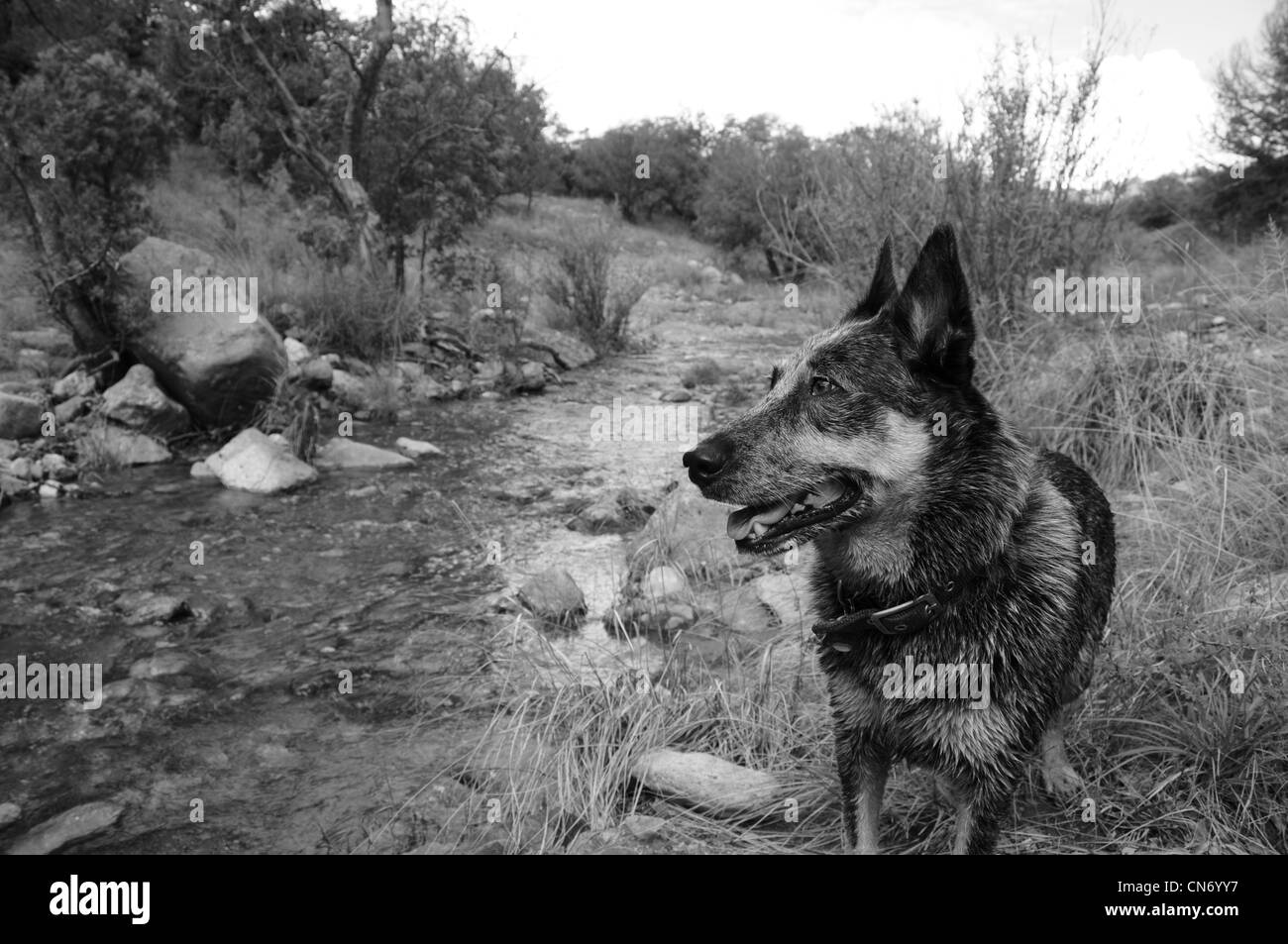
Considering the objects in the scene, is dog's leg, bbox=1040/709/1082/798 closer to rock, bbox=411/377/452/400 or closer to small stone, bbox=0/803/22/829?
small stone, bbox=0/803/22/829

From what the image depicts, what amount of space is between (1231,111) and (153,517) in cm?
1260

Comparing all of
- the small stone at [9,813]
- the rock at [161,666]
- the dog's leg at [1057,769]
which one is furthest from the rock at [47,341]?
the dog's leg at [1057,769]

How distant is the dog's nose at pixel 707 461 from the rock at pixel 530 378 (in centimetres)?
986

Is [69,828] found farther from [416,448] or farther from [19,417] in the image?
[19,417]

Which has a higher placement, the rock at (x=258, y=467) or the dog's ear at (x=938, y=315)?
the dog's ear at (x=938, y=315)

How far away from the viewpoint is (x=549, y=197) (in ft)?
112

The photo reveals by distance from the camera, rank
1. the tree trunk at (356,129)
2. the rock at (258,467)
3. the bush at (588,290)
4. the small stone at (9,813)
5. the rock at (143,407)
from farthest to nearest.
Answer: the bush at (588,290)
the tree trunk at (356,129)
the rock at (143,407)
the rock at (258,467)
the small stone at (9,813)

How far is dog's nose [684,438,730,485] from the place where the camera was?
2590mm

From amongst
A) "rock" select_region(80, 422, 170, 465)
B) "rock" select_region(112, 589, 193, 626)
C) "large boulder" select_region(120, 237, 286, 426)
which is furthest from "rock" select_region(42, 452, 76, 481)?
"rock" select_region(112, 589, 193, 626)

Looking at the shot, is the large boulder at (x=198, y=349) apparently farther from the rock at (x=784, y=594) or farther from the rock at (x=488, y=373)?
the rock at (x=784, y=594)

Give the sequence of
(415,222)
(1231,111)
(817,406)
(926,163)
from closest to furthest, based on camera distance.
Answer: (817,406), (926,163), (1231,111), (415,222)

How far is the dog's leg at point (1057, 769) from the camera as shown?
311 cm
